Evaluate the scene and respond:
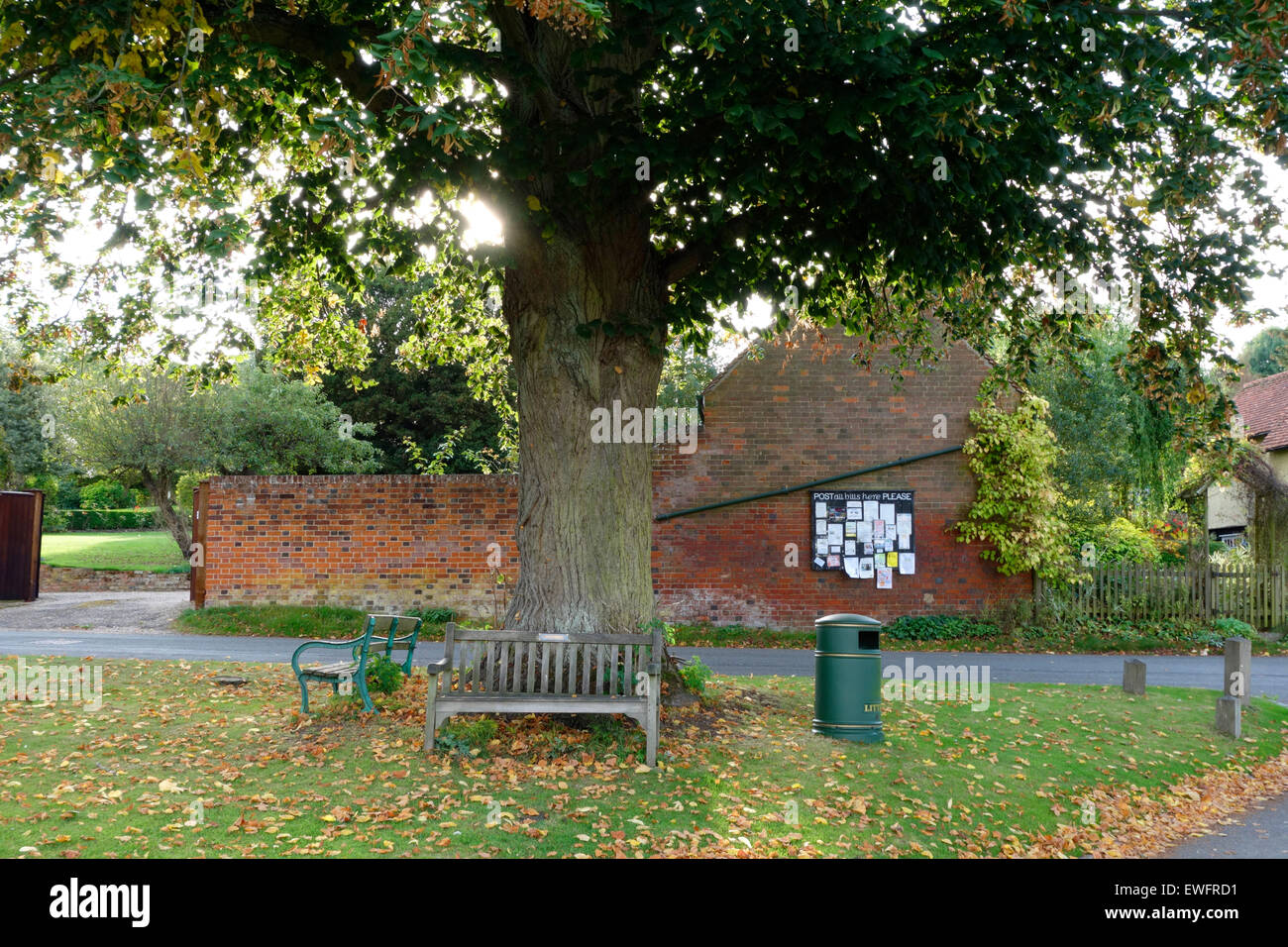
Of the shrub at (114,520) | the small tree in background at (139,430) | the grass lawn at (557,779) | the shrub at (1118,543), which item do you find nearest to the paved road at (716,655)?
the shrub at (1118,543)

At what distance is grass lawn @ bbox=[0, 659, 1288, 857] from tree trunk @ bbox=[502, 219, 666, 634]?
108cm

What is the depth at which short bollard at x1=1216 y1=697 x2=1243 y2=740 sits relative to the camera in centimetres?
976

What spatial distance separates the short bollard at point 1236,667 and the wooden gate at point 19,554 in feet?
72.2

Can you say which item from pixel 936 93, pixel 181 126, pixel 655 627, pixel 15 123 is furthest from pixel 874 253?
pixel 15 123

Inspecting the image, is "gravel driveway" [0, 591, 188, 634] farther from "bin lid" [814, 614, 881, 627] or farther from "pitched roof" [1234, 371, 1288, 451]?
"pitched roof" [1234, 371, 1288, 451]

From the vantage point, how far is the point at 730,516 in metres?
17.7

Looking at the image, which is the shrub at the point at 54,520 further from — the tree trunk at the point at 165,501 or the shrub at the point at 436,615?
the shrub at the point at 436,615

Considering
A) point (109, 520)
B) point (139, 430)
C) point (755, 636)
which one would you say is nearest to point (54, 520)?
point (109, 520)

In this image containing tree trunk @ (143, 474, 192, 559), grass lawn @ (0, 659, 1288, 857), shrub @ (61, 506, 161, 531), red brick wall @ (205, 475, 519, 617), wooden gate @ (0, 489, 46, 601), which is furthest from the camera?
shrub @ (61, 506, 161, 531)

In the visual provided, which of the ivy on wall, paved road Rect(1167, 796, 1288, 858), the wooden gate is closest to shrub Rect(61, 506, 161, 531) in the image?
the wooden gate

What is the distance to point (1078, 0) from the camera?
6.91 m

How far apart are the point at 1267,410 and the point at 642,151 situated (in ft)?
98.0

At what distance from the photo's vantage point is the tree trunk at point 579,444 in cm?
830

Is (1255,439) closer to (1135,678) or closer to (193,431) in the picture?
(1135,678)
